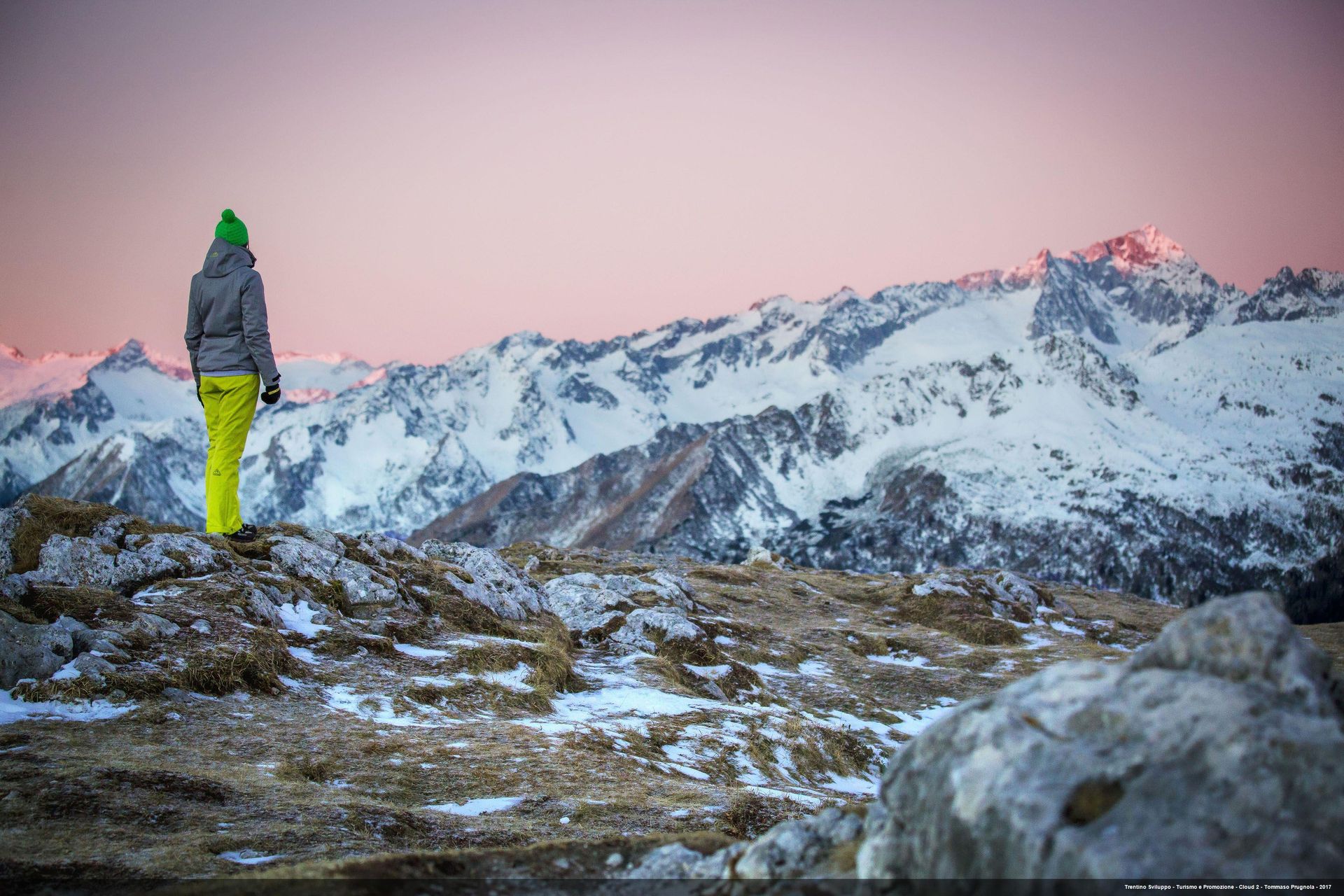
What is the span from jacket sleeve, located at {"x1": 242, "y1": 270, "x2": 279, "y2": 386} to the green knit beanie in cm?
112

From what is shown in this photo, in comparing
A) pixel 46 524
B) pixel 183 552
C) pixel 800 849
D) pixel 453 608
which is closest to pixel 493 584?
pixel 453 608

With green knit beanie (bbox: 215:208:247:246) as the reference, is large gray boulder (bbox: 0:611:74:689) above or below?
below

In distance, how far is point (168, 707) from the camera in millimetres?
15984

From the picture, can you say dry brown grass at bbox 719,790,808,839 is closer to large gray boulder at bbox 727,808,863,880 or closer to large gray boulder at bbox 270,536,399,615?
large gray boulder at bbox 727,808,863,880

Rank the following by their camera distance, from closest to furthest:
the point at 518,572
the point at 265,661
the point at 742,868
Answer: the point at 742,868, the point at 265,661, the point at 518,572

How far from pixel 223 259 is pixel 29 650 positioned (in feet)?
30.4

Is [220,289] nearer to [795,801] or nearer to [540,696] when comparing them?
[540,696]

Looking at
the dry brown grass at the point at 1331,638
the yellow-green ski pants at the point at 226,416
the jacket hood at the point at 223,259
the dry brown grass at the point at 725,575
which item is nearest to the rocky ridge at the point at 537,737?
the yellow-green ski pants at the point at 226,416

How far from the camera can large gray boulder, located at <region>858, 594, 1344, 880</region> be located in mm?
5395

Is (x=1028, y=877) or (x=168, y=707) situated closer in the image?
(x=1028, y=877)

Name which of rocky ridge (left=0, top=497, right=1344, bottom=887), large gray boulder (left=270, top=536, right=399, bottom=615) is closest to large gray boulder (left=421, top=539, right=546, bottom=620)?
rocky ridge (left=0, top=497, right=1344, bottom=887)

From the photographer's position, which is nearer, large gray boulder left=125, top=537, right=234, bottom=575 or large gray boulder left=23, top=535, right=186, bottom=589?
large gray boulder left=23, top=535, right=186, bottom=589

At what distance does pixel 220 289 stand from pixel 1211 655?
67.1ft

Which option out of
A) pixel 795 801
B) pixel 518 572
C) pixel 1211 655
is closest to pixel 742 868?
pixel 1211 655
